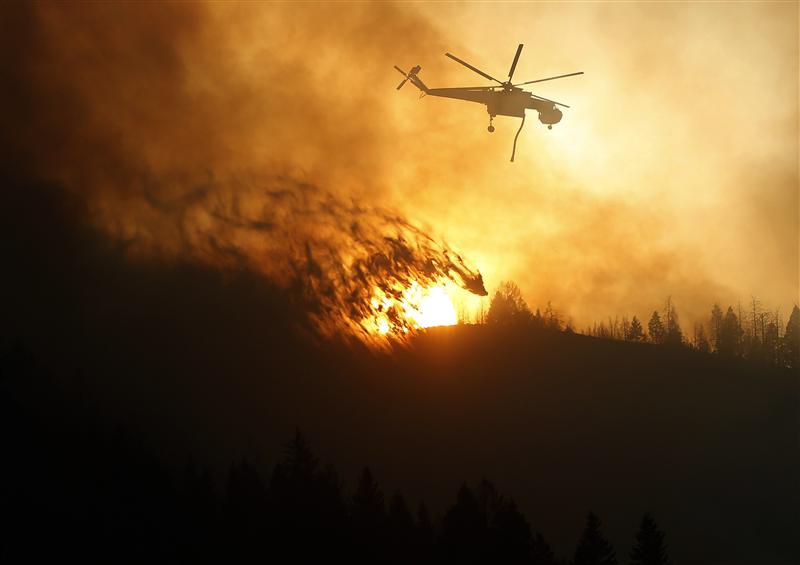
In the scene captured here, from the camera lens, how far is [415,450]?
7726 inches

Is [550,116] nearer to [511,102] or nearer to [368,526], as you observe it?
[511,102]

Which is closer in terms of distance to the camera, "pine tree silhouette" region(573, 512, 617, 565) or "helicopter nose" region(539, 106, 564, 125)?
"helicopter nose" region(539, 106, 564, 125)

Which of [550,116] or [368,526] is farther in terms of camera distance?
[368,526]

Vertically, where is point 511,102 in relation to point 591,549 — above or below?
above

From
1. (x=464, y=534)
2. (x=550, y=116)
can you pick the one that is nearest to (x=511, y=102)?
(x=550, y=116)

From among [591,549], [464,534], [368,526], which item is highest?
[368,526]

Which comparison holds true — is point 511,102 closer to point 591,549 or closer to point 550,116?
point 550,116

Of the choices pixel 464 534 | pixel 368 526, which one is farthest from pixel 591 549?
pixel 368 526

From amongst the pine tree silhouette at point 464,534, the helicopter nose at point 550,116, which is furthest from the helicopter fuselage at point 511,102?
the pine tree silhouette at point 464,534

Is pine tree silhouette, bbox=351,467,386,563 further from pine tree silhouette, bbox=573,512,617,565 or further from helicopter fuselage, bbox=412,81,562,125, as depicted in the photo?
helicopter fuselage, bbox=412,81,562,125

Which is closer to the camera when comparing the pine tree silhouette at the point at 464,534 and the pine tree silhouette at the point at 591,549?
the pine tree silhouette at the point at 464,534

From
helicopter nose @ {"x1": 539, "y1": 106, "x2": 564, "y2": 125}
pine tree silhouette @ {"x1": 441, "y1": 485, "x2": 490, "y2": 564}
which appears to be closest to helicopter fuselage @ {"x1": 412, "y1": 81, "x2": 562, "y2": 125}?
helicopter nose @ {"x1": 539, "y1": 106, "x2": 564, "y2": 125}

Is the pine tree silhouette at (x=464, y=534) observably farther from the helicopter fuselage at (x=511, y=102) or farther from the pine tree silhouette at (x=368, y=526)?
the helicopter fuselage at (x=511, y=102)

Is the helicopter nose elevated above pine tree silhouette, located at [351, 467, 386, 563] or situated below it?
above
